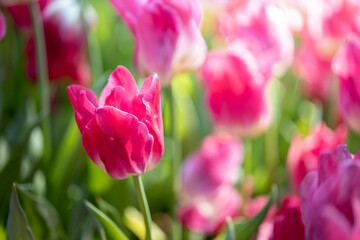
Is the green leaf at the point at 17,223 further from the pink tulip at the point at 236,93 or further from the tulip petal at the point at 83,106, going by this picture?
the pink tulip at the point at 236,93

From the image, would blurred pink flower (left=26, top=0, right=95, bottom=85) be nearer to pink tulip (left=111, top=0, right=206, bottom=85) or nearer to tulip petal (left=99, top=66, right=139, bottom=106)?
pink tulip (left=111, top=0, right=206, bottom=85)

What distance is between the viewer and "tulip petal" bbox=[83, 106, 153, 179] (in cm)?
41

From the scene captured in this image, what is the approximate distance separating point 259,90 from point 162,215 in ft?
0.89

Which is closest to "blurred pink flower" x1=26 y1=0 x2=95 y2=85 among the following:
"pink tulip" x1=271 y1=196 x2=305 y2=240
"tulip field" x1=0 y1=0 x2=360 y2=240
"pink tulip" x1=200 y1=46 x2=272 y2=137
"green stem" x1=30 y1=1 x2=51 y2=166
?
"tulip field" x1=0 y1=0 x2=360 y2=240

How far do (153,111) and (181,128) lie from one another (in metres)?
0.44

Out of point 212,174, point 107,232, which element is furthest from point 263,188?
point 107,232

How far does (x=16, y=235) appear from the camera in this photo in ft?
1.65

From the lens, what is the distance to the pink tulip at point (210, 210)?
719 mm

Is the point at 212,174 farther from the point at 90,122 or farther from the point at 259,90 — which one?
the point at 90,122

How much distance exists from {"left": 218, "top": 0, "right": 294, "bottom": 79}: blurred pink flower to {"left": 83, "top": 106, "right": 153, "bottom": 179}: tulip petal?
1.08ft

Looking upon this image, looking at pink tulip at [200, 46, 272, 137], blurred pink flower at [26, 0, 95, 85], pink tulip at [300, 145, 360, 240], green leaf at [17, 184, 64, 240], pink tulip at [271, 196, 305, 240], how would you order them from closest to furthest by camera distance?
pink tulip at [300, 145, 360, 240] < pink tulip at [271, 196, 305, 240] < green leaf at [17, 184, 64, 240] < pink tulip at [200, 46, 272, 137] < blurred pink flower at [26, 0, 95, 85]

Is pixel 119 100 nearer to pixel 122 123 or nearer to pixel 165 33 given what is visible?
pixel 122 123

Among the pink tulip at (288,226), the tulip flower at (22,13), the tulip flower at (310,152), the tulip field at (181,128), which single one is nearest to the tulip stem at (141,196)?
the tulip field at (181,128)

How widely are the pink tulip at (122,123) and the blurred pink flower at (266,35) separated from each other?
1.04 ft
